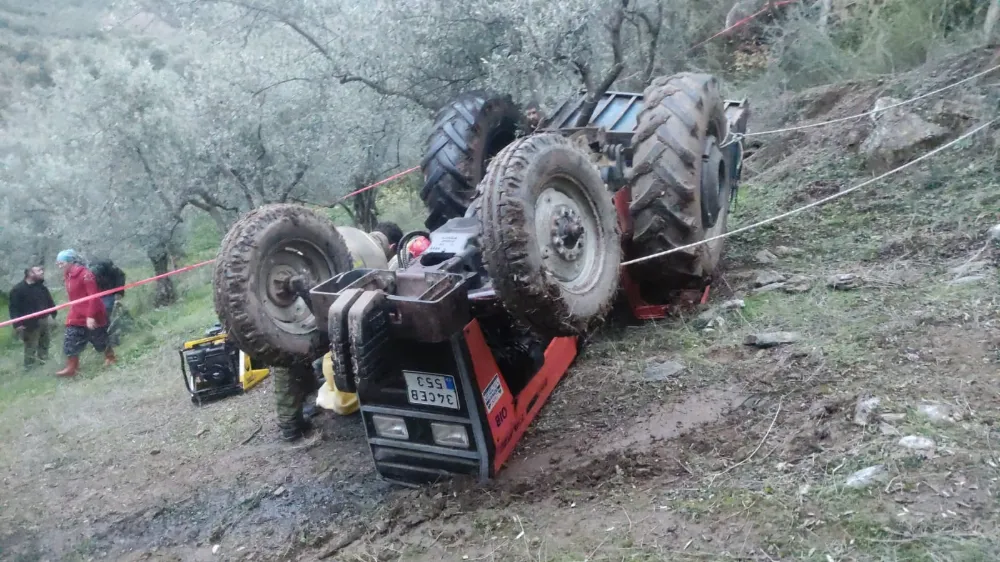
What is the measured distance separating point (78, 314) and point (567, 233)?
752 centimetres

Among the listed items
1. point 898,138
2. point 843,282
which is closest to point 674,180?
point 843,282

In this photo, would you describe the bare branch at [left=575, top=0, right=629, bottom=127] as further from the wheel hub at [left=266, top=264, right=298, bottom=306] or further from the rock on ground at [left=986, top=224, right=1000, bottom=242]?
the wheel hub at [left=266, top=264, right=298, bottom=306]

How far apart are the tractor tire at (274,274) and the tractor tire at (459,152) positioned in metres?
1.30

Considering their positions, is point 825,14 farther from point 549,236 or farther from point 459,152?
point 549,236

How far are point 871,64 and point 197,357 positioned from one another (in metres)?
8.01

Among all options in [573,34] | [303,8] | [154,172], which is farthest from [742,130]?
[154,172]

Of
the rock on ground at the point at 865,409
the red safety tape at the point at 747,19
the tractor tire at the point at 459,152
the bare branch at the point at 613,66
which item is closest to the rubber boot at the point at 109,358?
the tractor tire at the point at 459,152

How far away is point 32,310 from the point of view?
9.41 meters

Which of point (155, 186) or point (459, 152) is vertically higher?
point (459, 152)

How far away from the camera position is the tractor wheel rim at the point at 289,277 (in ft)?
12.6

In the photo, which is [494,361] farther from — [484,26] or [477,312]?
[484,26]

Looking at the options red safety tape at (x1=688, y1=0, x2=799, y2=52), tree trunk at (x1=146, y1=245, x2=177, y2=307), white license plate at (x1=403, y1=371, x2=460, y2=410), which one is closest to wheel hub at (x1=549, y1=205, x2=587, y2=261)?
white license plate at (x1=403, y1=371, x2=460, y2=410)

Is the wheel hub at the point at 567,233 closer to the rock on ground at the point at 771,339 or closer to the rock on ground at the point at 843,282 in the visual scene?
the rock on ground at the point at 771,339

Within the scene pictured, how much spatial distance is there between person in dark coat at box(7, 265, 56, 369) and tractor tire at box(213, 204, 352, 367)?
718cm
